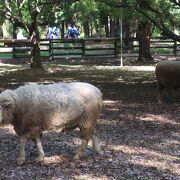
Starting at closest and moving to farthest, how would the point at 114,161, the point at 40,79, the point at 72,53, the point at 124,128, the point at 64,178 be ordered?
1. the point at 64,178
2. the point at 114,161
3. the point at 124,128
4. the point at 40,79
5. the point at 72,53

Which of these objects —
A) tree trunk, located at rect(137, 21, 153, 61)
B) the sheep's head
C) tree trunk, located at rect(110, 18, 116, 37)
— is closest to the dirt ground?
the sheep's head

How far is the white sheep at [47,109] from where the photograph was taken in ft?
18.0

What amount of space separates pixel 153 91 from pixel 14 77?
613 centimetres

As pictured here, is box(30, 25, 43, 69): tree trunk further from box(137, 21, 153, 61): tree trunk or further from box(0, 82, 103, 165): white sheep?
box(0, 82, 103, 165): white sheep

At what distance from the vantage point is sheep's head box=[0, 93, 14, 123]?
5.32 m

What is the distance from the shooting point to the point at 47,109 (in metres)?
5.54

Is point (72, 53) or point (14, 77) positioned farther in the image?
point (72, 53)

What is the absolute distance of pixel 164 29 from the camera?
11898 millimetres

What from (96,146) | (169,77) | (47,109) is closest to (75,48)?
(169,77)

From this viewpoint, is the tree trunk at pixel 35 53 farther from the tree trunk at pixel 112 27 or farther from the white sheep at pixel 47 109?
the tree trunk at pixel 112 27

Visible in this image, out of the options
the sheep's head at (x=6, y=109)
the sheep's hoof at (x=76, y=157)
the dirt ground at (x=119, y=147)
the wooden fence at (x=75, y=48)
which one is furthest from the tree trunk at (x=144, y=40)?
the sheep's head at (x=6, y=109)

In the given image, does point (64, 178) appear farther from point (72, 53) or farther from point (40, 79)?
point (72, 53)

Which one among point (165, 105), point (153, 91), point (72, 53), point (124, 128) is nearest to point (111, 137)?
point (124, 128)

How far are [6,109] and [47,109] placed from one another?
557mm
